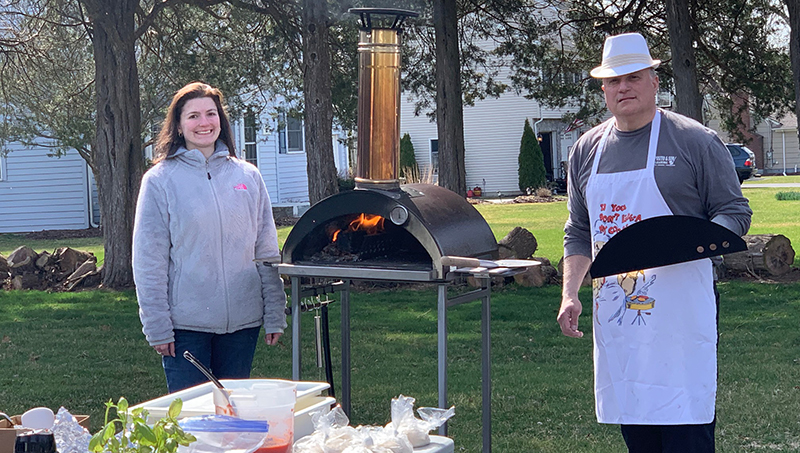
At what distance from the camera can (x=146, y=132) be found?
20.8 meters

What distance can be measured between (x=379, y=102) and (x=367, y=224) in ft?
1.76

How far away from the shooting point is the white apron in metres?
3.04

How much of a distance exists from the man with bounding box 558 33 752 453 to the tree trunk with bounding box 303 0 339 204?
325 inches

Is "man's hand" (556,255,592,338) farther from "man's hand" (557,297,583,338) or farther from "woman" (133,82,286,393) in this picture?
"woman" (133,82,286,393)

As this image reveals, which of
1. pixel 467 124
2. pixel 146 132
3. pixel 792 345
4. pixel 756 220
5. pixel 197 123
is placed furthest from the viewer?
pixel 467 124

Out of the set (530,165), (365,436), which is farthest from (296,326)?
(530,165)

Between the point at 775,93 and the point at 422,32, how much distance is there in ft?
17.7

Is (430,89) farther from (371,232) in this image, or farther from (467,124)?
(467,124)

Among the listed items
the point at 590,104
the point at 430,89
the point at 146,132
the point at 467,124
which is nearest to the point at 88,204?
the point at 146,132

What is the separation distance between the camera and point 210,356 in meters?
3.94

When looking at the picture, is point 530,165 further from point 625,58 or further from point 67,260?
point 625,58

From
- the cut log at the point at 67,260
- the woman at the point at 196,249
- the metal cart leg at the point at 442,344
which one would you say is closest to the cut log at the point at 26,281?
the cut log at the point at 67,260

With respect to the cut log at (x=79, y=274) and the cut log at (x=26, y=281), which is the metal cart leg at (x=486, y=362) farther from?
the cut log at (x=26, y=281)

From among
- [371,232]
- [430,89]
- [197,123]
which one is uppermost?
Result: [430,89]
